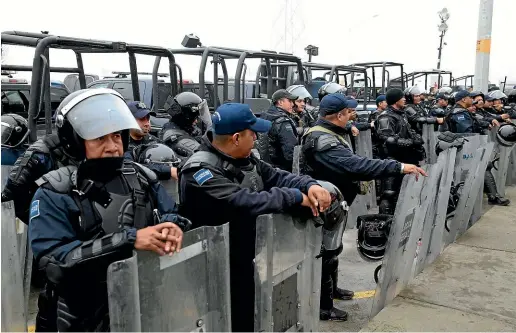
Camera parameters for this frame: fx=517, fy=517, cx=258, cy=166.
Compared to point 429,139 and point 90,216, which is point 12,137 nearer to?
point 90,216

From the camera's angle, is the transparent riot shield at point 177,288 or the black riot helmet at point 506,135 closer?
the transparent riot shield at point 177,288

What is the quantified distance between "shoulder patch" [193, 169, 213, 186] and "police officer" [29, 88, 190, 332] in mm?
338

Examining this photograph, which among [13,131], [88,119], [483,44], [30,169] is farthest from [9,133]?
[483,44]

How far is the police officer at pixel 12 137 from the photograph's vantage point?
12.9ft

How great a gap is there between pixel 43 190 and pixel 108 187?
0.75 feet

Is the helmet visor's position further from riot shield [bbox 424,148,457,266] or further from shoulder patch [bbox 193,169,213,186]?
riot shield [bbox 424,148,457,266]

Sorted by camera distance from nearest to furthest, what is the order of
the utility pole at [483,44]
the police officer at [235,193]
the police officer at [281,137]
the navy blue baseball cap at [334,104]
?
the police officer at [235,193] → the navy blue baseball cap at [334,104] → the police officer at [281,137] → the utility pole at [483,44]

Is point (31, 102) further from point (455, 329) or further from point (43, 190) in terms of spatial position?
point (455, 329)

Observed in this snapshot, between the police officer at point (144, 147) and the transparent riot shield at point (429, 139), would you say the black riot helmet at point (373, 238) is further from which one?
the transparent riot shield at point (429, 139)

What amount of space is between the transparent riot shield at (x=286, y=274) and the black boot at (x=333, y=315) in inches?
44.1

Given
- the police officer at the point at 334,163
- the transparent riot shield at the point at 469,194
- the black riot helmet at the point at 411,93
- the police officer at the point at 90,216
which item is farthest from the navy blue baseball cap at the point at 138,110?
the black riot helmet at the point at 411,93

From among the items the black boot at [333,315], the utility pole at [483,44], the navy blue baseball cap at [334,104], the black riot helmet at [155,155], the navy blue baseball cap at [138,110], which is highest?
the utility pole at [483,44]

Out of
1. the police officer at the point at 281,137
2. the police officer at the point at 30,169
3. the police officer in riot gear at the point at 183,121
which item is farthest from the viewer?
the police officer at the point at 281,137

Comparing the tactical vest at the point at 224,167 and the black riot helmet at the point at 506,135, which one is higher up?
the tactical vest at the point at 224,167
